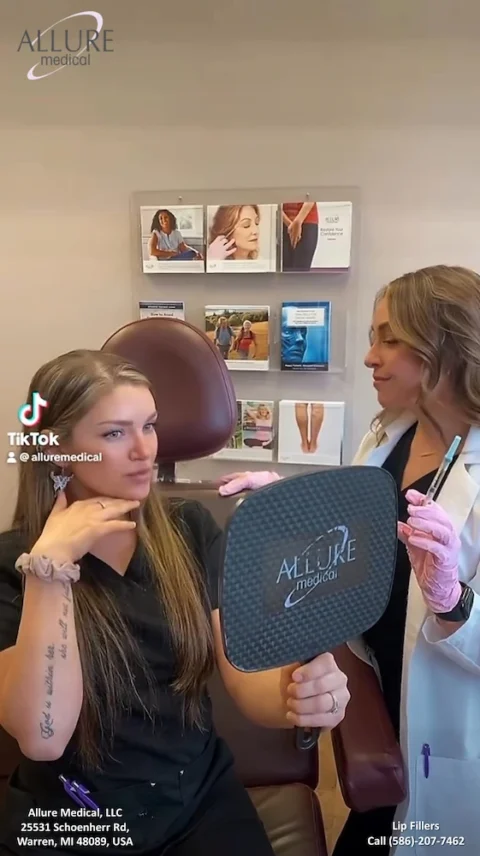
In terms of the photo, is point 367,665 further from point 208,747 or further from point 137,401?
point 137,401

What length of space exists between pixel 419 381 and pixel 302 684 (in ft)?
2.18

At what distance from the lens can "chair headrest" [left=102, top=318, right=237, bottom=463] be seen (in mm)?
1183

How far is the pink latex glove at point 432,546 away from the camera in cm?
85

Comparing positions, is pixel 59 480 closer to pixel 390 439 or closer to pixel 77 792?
pixel 77 792

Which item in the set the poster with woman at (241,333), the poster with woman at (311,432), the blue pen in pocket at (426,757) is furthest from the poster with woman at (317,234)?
the blue pen in pocket at (426,757)

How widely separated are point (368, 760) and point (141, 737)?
312 millimetres

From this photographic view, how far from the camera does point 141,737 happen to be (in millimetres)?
874

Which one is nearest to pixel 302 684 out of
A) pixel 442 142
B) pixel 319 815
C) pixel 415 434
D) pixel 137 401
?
pixel 137 401

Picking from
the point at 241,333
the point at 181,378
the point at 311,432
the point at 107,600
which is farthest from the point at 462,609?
the point at 241,333

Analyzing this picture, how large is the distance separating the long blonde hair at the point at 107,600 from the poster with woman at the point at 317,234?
0.90 metres

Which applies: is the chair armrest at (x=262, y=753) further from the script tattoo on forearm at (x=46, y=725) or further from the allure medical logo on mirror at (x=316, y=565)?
the allure medical logo on mirror at (x=316, y=565)

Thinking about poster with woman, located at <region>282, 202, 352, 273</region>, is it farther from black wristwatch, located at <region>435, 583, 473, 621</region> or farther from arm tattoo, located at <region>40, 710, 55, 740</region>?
arm tattoo, located at <region>40, 710, 55, 740</region>

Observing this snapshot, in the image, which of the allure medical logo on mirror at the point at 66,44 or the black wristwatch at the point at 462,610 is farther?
the allure medical logo on mirror at the point at 66,44

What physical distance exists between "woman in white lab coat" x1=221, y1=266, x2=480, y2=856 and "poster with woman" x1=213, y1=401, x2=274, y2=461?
665 millimetres
